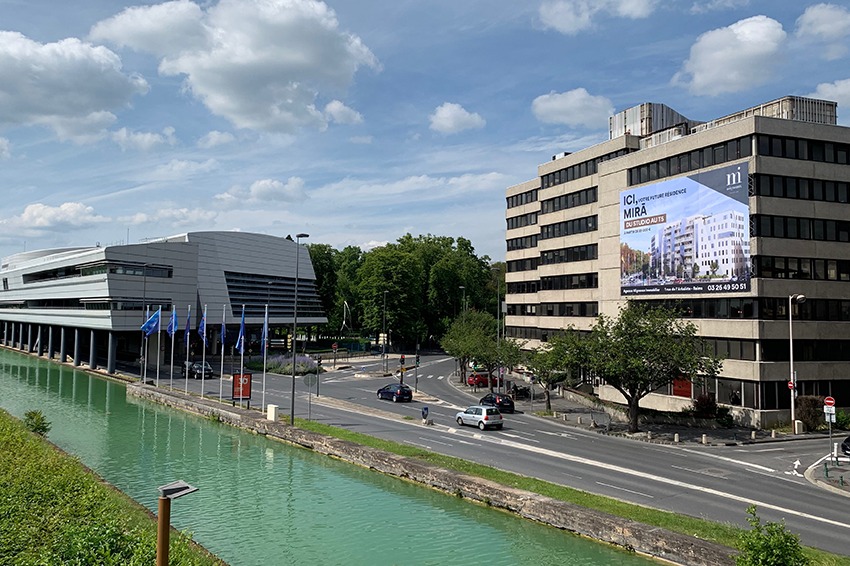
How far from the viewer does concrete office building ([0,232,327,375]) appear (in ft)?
267

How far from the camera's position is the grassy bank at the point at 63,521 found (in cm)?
1238

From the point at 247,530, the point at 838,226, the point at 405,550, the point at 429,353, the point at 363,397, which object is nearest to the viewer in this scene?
the point at 405,550

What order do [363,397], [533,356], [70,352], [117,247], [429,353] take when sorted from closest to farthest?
[533,356]
[363,397]
[117,247]
[70,352]
[429,353]

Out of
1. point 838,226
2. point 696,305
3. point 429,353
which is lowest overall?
point 429,353

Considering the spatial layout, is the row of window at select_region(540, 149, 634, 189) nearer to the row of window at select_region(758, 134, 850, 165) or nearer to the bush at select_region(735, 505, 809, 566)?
the row of window at select_region(758, 134, 850, 165)

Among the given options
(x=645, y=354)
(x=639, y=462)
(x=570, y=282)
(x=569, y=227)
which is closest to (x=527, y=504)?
(x=639, y=462)

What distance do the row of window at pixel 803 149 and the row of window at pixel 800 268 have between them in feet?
24.7

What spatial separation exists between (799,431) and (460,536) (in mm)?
32634

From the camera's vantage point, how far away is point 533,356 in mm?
53219

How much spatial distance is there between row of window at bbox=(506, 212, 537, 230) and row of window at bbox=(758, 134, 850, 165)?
133 ft

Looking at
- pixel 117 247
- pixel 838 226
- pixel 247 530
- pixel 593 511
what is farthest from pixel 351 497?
pixel 117 247

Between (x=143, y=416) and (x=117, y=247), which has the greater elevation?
(x=117, y=247)

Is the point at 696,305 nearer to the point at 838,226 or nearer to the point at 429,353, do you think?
the point at 838,226

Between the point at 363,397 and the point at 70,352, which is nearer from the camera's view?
the point at 363,397
